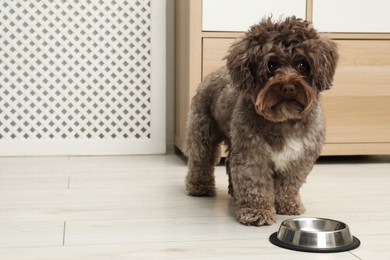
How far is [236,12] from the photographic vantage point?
2.88m

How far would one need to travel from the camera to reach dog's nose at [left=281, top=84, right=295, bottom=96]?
1.70m

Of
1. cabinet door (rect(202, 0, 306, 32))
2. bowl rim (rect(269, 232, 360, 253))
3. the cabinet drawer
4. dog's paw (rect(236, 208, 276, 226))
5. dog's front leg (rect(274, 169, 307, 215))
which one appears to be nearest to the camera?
bowl rim (rect(269, 232, 360, 253))

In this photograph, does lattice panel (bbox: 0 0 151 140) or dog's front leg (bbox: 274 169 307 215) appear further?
lattice panel (bbox: 0 0 151 140)

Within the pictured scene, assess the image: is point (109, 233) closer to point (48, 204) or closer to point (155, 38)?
point (48, 204)

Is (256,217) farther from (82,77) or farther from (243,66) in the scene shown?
(82,77)

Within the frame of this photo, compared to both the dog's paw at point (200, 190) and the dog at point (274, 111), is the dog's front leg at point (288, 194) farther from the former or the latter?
the dog's paw at point (200, 190)

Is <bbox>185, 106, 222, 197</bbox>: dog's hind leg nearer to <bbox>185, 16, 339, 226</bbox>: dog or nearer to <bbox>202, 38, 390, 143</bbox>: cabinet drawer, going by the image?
<bbox>185, 16, 339, 226</bbox>: dog

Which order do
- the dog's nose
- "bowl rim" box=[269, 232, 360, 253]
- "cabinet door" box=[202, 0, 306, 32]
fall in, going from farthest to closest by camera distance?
"cabinet door" box=[202, 0, 306, 32], the dog's nose, "bowl rim" box=[269, 232, 360, 253]

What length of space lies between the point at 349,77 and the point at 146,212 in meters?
1.47

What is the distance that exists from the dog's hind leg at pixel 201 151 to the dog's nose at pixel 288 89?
0.58 metres

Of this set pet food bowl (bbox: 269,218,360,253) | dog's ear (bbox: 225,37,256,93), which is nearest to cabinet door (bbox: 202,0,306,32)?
dog's ear (bbox: 225,37,256,93)

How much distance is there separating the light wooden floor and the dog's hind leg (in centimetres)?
7

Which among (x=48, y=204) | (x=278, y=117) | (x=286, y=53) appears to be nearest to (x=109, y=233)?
(x=48, y=204)

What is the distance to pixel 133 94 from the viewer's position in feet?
11.3
